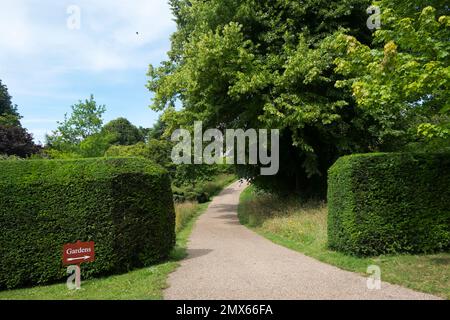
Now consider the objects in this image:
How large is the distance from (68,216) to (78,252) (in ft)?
3.20

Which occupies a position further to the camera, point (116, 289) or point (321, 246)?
point (321, 246)

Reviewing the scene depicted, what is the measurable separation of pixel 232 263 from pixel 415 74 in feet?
18.9

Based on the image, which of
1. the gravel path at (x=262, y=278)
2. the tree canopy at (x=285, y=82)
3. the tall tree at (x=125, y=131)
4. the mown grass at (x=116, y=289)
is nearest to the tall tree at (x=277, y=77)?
the tree canopy at (x=285, y=82)

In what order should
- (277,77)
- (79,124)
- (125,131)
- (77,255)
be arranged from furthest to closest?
1. (125,131)
2. (79,124)
3. (277,77)
4. (77,255)

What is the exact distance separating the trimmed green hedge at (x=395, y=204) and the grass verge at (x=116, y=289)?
4.59 m

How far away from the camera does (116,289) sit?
7.15 m

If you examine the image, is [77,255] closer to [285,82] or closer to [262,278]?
[262,278]

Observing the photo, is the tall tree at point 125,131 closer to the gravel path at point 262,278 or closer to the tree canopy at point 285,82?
the tree canopy at point 285,82

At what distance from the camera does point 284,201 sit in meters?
18.0

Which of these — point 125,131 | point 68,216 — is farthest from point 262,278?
point 125,131

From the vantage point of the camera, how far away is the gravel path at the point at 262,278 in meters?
6.31

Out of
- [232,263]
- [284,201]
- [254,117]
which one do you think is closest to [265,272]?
[232,263]

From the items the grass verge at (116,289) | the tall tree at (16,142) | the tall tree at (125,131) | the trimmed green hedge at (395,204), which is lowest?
the grass verge at (116,289)

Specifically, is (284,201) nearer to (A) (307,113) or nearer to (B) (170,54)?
(A) (307,113)
